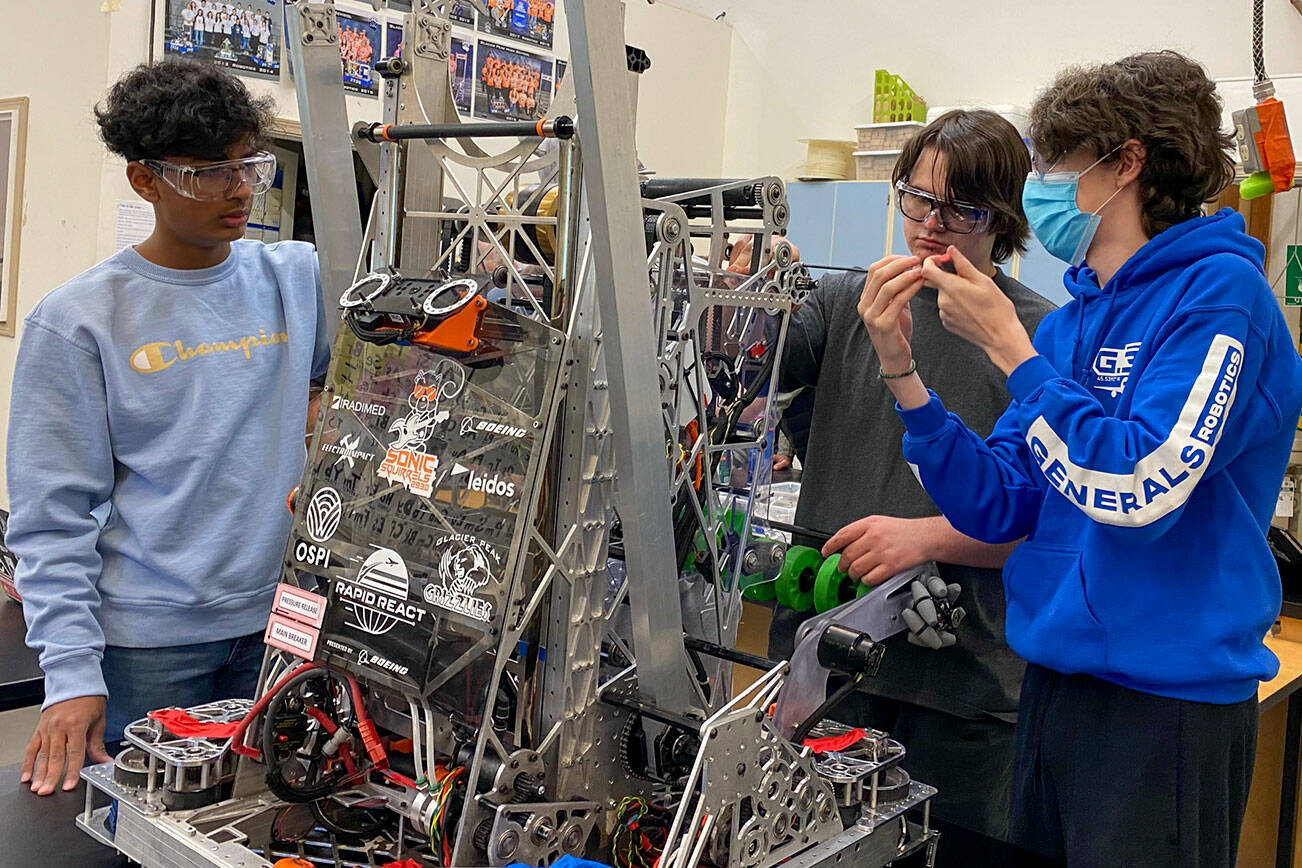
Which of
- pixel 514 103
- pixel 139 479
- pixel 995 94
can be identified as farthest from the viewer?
pixel 995 94

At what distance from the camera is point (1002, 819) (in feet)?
5.84

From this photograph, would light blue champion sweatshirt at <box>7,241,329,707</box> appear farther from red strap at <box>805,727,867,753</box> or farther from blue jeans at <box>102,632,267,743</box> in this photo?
red strap at <box>805,727,867,753</box>

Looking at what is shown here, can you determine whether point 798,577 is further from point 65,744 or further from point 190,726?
point 65,744

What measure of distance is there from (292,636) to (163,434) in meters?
0.47

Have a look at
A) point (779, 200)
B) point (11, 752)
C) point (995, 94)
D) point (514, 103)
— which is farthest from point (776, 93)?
point (779, 200)

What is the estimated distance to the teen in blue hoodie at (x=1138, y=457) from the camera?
117cm

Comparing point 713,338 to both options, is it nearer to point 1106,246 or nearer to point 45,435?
point 1106,246

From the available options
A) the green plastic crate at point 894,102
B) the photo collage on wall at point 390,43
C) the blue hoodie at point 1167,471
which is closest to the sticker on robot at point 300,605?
the blue hoodie at point 1167,471

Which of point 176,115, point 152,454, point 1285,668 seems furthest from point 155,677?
point 1285,668

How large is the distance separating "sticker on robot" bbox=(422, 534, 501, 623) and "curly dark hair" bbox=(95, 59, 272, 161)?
787 millimetres

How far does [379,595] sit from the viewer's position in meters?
1.27

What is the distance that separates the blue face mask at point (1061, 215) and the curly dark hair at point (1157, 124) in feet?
0.12

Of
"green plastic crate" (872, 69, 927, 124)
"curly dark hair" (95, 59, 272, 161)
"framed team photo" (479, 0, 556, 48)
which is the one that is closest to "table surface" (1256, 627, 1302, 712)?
"curly dark hair" (95, 59, 272, 161)

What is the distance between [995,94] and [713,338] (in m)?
5.44
